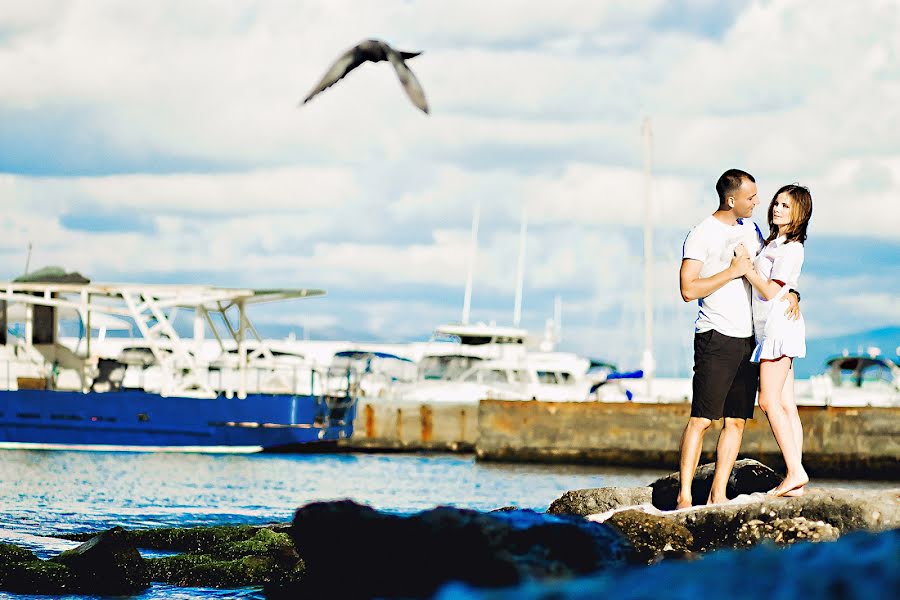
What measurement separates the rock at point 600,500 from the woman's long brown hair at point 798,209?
2.26 metres

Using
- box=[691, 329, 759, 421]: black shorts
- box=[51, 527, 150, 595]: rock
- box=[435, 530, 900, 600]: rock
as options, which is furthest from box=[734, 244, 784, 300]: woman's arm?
box=[51, 527, 150, 595]: rock

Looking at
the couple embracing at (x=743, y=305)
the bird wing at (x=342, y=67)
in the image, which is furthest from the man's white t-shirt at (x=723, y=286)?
the bird wing at (x=342, y=67)

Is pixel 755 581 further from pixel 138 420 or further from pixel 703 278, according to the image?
→ pixel 138 420

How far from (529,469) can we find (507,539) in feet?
65.1

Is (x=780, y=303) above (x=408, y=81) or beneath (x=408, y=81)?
beneath

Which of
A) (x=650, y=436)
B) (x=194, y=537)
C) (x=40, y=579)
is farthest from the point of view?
(x=650, y=436)

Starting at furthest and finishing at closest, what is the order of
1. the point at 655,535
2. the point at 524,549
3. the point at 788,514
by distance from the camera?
1. the point at 655,535
2. the point at 788,514
3. the point at 524,549

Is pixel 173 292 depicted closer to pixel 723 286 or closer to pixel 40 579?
pixel 40 579

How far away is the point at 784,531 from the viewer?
25.3 ft

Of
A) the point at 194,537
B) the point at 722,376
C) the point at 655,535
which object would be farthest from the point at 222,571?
the point at 722,376

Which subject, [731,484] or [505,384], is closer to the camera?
[731,484]

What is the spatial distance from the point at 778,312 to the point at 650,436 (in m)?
18.6

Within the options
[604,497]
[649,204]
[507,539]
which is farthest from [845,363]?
[507,539]

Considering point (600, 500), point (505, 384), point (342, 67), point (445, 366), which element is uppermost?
point (342, 67)
